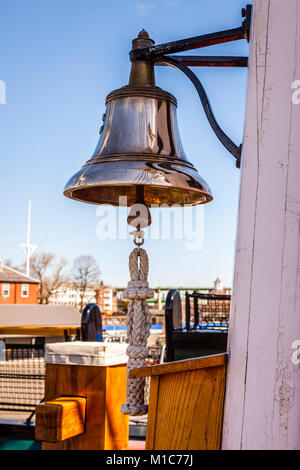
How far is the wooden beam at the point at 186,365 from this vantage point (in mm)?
1438

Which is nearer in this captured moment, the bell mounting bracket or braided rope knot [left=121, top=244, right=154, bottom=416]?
the bell mounting bracket

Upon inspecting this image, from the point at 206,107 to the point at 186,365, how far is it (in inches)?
41.2

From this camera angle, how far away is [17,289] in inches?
2030

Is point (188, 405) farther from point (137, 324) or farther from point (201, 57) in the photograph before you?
point (201, 57)

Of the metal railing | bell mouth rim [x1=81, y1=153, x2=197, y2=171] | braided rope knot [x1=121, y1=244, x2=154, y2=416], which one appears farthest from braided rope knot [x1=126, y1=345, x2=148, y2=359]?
the metal railing

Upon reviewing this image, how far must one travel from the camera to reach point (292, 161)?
1424 millimetres

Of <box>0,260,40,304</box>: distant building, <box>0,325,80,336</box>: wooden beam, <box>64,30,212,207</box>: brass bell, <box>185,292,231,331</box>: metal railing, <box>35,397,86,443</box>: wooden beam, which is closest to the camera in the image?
<box>64,30,212,207</box>: brass bell

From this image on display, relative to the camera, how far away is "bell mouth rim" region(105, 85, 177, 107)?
2336 millimetres

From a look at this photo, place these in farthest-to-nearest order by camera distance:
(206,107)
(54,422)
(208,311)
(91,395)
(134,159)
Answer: (208,311) → (91,395) → (54,422) → (134,159) → (206,107)

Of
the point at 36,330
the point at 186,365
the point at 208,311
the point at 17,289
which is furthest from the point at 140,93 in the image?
the point at 17,289

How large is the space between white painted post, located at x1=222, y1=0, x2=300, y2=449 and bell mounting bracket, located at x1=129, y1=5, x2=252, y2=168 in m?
0.43

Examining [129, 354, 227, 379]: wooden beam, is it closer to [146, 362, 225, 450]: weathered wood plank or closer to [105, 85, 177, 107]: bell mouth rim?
[146, 362, 225, 450]: weathered wood plank

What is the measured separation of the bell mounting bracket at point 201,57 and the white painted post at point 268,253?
428 mm

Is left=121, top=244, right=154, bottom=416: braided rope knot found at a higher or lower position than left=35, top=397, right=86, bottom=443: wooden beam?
higher
